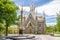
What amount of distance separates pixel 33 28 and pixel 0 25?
25.5 meters

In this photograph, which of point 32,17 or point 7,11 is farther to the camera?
point 32,17

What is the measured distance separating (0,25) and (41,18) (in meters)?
28.1

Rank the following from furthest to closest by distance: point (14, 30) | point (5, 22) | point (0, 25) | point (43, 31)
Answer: point (43, 31) → point (14, 30) → point (5, 22) → point (0, 25)

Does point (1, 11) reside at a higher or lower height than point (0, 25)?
→ higher

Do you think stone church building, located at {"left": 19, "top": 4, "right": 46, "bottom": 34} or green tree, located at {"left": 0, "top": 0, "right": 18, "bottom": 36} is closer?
green tree, located at {"left": 0, "top": 0, "right": 18, "bottom": 36}

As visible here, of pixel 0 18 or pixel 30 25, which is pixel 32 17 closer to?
pixel 30 25

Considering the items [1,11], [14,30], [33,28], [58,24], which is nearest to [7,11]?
[1,11]

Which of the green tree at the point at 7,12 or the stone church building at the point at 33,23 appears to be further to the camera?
the stone church building at the point at 33,23

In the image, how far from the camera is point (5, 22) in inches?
787

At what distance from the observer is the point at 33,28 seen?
143 ft

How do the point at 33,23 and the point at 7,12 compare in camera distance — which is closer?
the point at 7,12

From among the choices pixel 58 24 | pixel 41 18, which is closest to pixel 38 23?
pixel 41 18

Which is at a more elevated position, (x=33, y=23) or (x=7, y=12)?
(x=7, y=12)

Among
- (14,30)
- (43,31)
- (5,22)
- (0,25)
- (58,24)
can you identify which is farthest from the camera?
(43,31)
